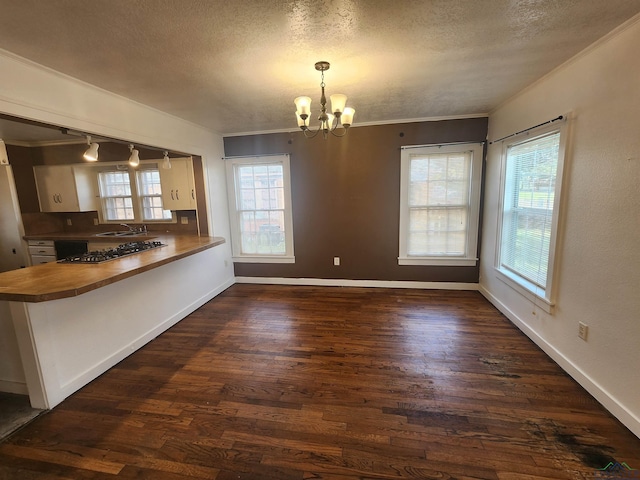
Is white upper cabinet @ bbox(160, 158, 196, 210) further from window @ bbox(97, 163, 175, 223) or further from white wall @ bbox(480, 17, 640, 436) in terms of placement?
white wall @ bbox(480, 17, 640, 436)

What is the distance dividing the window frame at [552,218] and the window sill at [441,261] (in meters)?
0.63

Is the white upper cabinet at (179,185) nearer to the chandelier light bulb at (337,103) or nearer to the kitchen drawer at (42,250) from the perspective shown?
the kitchen drawer at (42,250)

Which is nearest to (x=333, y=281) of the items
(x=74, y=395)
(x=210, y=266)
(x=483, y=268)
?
(x=210, y=266)

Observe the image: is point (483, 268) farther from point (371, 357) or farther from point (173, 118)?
point (173, 118)

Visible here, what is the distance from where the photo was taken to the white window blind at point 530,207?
252 centimetres

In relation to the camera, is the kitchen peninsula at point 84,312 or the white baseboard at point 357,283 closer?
the kitchen peninsula at point 84,312

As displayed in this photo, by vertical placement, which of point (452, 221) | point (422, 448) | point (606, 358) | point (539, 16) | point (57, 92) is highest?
point (539, 16)

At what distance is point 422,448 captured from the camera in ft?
5.27

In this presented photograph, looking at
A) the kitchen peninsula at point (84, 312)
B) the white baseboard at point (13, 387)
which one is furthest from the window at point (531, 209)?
the white baseboard at point (13, 387)

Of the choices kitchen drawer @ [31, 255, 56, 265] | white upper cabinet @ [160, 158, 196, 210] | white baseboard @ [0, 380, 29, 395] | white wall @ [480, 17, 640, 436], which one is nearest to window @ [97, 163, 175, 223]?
white upper cabinet @ [160, 158, 196, 210]

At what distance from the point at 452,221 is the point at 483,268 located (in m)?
0.78

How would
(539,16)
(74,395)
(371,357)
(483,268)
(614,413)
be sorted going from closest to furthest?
(539,16)
(614,413)
(74,395)
(371,357)
(483,268)

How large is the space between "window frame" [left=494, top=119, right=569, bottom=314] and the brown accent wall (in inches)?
33.5

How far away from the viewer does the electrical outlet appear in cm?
205
